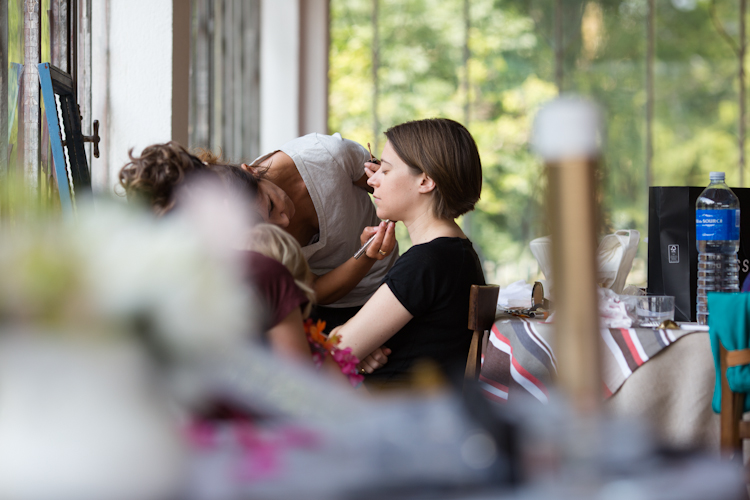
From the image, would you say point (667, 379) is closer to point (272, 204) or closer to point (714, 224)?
point (714, 224)

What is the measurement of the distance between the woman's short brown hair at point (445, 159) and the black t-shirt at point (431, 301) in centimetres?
13

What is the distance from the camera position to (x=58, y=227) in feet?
1.39

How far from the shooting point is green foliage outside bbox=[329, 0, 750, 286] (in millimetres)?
4926

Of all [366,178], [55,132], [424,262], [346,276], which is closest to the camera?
[55,132]

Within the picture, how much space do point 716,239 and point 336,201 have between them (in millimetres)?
1082

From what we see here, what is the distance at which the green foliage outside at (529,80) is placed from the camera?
493cm

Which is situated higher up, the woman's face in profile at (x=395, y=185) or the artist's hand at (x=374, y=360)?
the woman's face in profile at (x=395, y=185)

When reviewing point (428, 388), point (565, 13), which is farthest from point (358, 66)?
point (428, 388)

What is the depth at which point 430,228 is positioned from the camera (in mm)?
1791

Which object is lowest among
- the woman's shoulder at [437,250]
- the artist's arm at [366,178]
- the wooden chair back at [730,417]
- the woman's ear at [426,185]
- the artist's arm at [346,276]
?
the wooden chair back at [730,417]

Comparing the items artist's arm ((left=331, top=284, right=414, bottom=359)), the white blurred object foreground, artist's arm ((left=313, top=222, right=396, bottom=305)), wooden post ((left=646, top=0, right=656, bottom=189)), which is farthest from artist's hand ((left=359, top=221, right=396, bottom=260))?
wooden post ((left=646, top=0, right=656, bottom=189))

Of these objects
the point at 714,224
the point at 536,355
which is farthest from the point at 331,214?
the point at 714,224

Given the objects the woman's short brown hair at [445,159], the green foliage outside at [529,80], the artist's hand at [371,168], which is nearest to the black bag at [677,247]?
the woman's short brown hair at [445,159]

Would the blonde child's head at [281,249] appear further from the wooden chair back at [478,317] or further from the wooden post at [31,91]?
the wooden post at [31,91]
